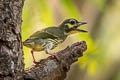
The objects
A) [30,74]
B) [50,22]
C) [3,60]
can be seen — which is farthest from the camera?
[50,22]

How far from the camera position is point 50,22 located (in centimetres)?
400

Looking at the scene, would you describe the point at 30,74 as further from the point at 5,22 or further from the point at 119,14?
the point at 119,14

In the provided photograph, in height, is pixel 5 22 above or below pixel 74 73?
above

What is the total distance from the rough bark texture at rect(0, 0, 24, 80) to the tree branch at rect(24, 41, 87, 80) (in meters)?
0.14

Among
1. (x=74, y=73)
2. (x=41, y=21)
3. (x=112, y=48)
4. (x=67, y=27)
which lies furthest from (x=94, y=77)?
(x=41, y=21)

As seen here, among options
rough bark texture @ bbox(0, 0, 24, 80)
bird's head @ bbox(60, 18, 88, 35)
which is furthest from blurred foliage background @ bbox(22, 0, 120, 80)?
rough bark texture @ bbox(0, 0, 24, 80)

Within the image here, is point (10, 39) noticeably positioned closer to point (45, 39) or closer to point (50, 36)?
point (45, 39)

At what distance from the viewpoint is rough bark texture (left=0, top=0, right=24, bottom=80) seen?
10.5 feet

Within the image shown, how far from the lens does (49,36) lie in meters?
4.76

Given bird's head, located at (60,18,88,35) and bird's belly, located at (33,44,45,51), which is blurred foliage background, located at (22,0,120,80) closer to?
bird's head, located at (60,18,88,35)

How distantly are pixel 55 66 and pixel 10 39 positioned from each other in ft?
1.56

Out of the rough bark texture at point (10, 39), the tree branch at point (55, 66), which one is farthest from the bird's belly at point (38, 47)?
the rough bark texture at point (10, 39)

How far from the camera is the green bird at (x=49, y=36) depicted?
14.5ft

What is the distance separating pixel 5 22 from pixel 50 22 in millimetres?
822
